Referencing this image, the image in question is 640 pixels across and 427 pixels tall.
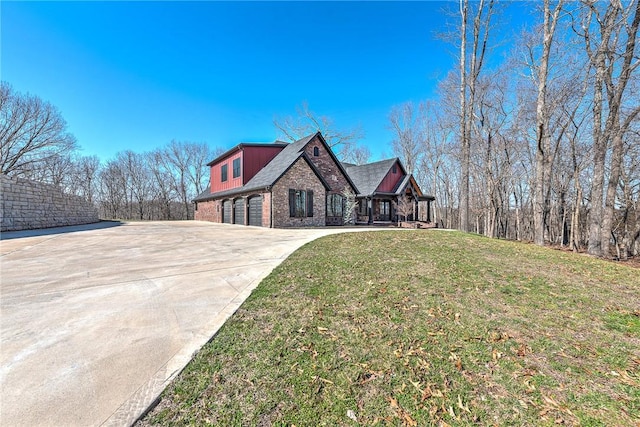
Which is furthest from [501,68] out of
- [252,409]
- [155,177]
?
[155,177]

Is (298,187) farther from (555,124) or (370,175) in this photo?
(555,124)

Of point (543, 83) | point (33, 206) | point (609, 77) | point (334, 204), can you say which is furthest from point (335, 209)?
point (33, 206)

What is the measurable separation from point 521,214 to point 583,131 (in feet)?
40.2

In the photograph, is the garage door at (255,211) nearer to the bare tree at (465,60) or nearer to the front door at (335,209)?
the front door at (335,209)

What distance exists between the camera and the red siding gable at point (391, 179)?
23.0 m

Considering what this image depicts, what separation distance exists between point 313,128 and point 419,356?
102 feet

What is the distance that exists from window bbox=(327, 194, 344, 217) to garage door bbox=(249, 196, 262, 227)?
523cm

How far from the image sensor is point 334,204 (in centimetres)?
1994

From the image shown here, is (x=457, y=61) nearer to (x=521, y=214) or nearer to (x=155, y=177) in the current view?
(x=521, y=214)

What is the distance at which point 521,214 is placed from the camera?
27.5 m

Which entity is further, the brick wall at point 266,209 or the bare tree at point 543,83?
the brick wall at point 266,209

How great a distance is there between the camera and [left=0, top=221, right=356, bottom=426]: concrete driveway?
2.12 metres

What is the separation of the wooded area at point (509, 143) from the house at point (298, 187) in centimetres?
654

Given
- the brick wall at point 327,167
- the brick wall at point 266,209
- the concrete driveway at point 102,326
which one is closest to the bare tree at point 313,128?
the brick wall at point 327,167
